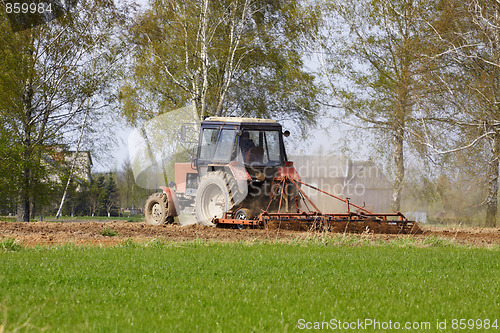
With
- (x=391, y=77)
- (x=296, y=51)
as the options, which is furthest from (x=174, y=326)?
(x=296, y=51)

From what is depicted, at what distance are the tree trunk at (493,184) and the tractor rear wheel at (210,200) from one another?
31.8 ft

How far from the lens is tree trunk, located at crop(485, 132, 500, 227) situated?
20828mm

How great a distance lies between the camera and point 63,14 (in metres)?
23.4

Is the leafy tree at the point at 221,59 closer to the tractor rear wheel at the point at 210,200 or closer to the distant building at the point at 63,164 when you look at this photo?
the distant building at the point at 63,164

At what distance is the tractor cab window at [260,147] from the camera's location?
50.2ft

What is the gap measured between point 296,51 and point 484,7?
29.0ft

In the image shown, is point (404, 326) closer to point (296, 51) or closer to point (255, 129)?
point (255, 129)

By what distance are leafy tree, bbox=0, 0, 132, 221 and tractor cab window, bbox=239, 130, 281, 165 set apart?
914 cm

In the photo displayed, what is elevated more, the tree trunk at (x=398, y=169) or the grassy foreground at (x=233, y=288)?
the tree trunk at (x=398, y=169)

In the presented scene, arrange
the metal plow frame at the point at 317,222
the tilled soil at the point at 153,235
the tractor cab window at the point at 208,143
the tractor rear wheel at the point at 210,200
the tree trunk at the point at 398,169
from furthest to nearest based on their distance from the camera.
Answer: the tree trunk at the point at 398,169 → the tractor cab window at the point at 208,143 → the tractor rear wheel at the point at 210,200 → the metal plow frame at the point at 317,222 → the tilled soil at the point at 153,235

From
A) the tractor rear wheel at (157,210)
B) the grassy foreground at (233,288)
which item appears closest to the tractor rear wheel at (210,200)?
the tractor rear wheel at (157,210)

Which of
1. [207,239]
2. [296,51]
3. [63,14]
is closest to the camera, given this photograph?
[207,239]

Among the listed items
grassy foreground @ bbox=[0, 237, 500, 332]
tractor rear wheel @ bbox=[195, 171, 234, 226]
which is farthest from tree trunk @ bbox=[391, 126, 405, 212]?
grassy foreground @ bbox=[0, 237, 500, 332]

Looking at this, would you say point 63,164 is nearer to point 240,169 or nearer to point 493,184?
point 240,169
